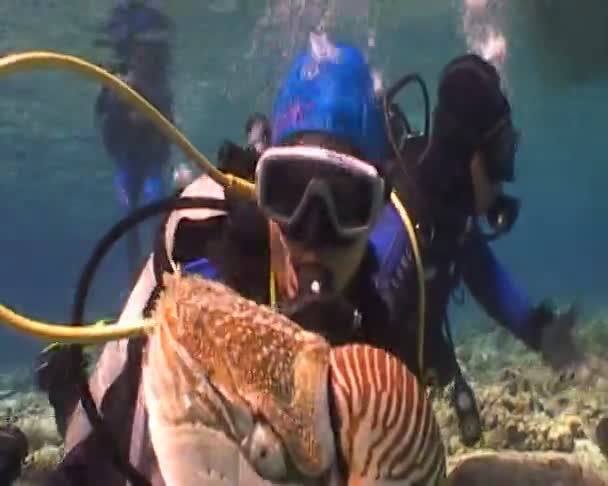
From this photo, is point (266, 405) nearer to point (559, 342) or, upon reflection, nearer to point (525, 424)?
point (559, 342)

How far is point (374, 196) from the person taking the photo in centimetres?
274

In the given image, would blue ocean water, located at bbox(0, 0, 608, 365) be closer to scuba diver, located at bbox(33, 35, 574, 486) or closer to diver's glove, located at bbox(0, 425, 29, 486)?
diver's glove, located at bbox(0, 425, 29, 486)

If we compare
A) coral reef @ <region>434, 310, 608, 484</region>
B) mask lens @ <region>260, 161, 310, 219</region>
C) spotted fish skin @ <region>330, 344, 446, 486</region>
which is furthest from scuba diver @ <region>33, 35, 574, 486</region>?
coral reef @ <region>434, 310, 608, 484</region>

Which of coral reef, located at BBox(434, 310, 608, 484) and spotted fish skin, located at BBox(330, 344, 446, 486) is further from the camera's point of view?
coral reef, located at BBox(434, 310, 608, 484)

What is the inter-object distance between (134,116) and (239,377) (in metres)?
15.1

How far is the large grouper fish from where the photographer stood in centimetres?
123

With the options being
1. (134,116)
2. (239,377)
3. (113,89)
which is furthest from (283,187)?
(134,116)

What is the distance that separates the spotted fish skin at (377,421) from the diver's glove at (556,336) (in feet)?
14.9

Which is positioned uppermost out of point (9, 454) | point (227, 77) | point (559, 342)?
point (227, 77)

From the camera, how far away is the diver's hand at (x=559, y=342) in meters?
5.55

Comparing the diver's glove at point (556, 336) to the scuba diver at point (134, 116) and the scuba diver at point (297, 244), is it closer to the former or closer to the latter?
the scuba diver at point (297, 244)

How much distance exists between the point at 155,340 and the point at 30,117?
91.8 ft

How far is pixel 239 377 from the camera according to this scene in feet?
4.07

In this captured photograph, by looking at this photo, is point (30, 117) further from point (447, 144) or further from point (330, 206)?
point (330, 206)
